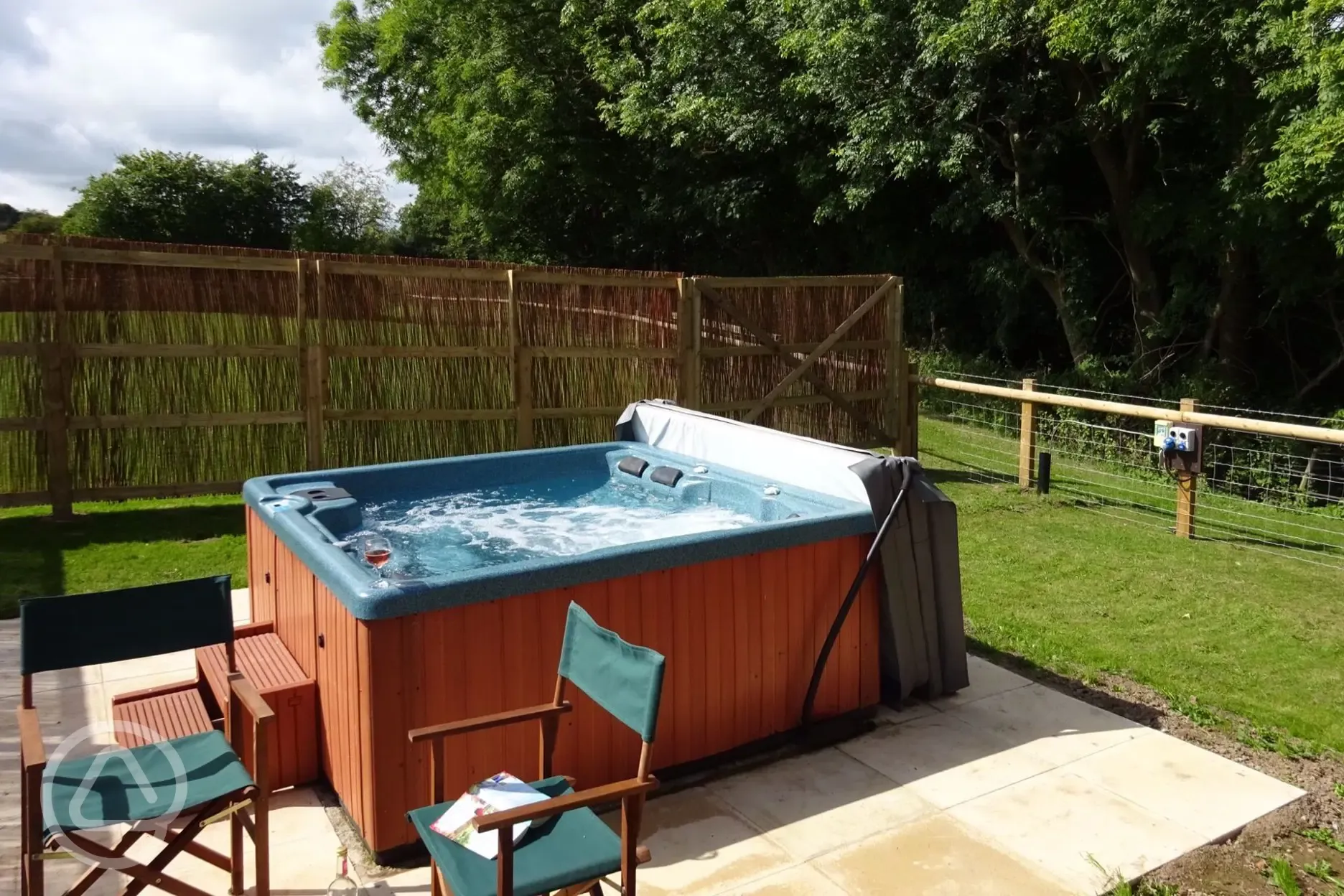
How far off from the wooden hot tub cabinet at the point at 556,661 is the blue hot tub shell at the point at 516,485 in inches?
2.1

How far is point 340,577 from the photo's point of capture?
2.90m

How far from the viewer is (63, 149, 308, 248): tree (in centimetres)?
2527

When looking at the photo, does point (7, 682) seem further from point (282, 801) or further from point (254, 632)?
point (282, 801)

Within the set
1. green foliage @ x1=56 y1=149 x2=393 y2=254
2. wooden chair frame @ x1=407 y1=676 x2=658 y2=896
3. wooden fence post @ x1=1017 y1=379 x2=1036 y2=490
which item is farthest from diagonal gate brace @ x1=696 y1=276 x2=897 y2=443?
green foliage @ x1=56 y1=149 x2=393 y2=254

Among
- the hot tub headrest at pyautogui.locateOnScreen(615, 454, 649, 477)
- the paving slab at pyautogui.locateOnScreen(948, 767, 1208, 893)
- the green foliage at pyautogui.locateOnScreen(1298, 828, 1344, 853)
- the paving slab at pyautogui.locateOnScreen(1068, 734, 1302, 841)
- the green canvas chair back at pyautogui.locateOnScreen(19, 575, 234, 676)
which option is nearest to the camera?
the green canvas chair back at pyautogui.locateOnScreen(19, 575, 234, 676)

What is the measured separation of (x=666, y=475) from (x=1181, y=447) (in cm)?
355

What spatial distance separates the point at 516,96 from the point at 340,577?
1544cm

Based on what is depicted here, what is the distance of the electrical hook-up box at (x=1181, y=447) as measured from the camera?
6375mm

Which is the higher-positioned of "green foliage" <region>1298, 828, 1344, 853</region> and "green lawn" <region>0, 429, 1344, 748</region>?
"green lawn" <region>0, 429, 1344, 748</region>

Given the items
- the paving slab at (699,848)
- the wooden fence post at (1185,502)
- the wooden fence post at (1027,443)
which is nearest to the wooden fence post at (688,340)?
the wooden fence post at (1027,443)

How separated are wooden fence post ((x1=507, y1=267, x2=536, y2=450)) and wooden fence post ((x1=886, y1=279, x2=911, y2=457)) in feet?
11.4

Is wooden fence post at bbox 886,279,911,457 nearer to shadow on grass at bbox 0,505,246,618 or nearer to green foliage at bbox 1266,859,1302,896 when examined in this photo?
shadow on grass at bbox 0,505,246,618

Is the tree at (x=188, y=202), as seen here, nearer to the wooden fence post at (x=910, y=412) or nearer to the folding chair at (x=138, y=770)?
the wooden fence post at (x=910, y=412)

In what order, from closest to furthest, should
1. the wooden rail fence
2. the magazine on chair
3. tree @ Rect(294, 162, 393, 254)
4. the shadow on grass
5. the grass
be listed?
Result: the magazine on chair
the grass
the shadow on grass
the wooden rail fence
tree @ Rect(294, 162, 393, 254)
